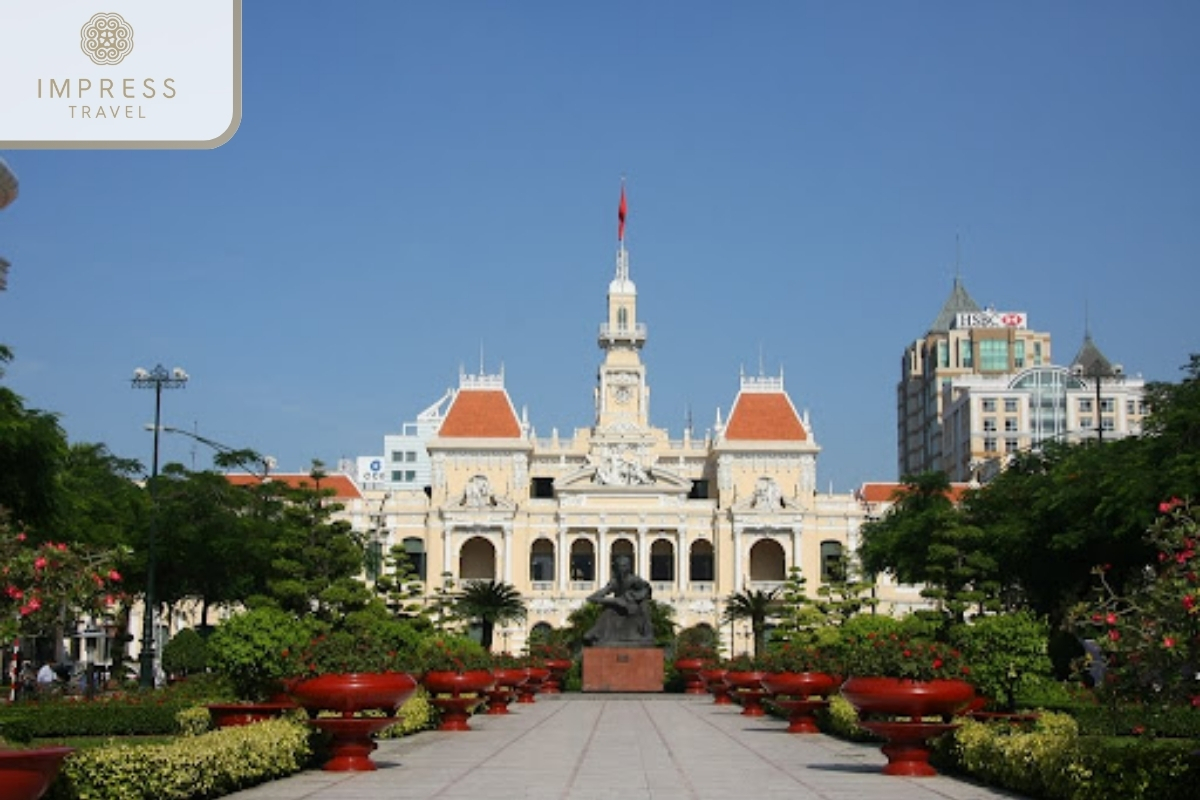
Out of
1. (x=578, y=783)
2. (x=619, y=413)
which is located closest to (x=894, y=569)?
(x=619, y=413)

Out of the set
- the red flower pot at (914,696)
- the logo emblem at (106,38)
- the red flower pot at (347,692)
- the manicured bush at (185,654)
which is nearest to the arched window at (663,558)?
the manicured bush at (185,654)

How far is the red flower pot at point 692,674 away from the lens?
4701cm

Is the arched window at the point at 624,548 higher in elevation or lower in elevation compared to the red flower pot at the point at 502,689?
higher

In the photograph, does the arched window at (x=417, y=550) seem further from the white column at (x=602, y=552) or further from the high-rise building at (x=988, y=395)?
the high-rise building at (x=988, y=395)

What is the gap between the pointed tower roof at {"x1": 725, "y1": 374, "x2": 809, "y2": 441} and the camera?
103125mm

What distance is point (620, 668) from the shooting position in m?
44.5

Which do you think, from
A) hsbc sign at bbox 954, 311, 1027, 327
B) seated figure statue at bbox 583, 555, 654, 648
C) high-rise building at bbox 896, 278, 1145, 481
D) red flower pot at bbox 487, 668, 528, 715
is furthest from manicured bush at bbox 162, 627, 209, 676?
hsbc sign at bbox 954, 311, 1027, 327

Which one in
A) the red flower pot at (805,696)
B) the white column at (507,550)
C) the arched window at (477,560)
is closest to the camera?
the red flower pot at (805,696)

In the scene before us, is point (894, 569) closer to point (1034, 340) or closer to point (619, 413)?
point (619, 413)

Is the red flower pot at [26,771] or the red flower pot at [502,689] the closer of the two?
the red flower pot at [26,771]

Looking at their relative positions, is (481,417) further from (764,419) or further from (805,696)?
(805,696)

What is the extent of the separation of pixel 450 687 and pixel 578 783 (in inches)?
405

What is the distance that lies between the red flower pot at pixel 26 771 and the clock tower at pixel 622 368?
3679 inches

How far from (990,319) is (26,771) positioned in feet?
Result: 486
